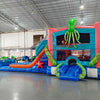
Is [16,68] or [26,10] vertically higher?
[26,10]

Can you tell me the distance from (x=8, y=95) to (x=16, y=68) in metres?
3.61

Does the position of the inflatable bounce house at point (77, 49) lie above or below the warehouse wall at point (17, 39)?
below

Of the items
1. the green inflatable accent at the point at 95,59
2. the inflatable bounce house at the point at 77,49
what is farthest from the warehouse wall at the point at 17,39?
the green inflatable accent at the point at 95,59

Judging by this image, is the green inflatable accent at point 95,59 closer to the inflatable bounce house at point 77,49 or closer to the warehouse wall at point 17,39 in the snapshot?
the inflatable bounce house at point 77,49

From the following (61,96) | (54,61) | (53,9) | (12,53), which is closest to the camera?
(61,96)

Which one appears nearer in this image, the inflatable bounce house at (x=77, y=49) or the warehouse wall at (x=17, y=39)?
the inflatable bounce house at (x=77, y=49)

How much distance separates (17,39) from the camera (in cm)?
1415

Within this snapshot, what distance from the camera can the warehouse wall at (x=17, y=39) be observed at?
13578 mm

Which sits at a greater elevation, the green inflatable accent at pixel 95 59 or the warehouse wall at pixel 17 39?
the warehouse wall at pixel 17 39

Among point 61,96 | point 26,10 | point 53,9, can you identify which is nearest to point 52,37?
point 61,96

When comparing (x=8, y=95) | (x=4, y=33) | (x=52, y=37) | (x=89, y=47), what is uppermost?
(x=4, y=33)

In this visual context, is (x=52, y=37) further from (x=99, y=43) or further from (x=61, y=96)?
(x=61, y=96)

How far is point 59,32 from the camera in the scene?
474 centimetres

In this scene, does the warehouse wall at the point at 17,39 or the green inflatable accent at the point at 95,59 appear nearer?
the green inflatable accent at the point at 95,59
